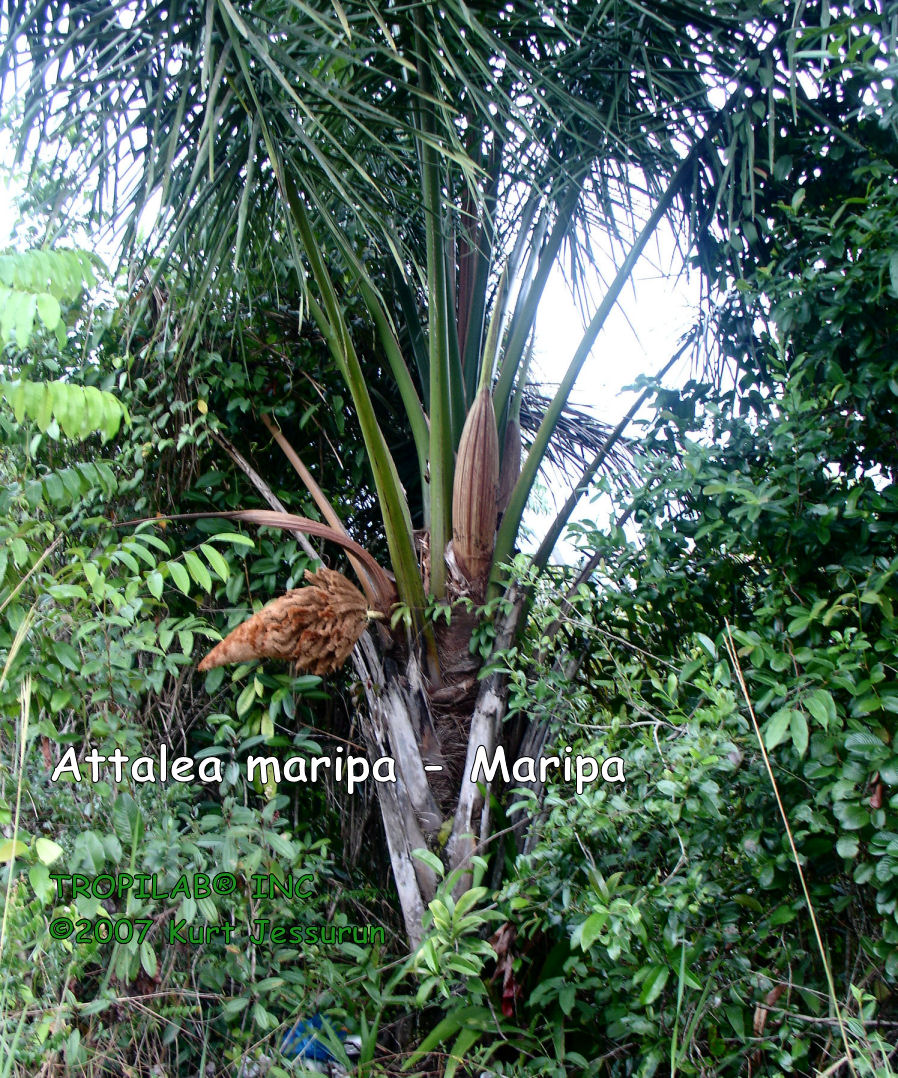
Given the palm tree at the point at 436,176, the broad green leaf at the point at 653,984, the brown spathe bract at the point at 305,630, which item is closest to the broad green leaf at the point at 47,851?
the brown spathe bract at the point at 305,630

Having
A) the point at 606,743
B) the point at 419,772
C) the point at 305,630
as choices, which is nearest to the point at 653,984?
the point at 606,743

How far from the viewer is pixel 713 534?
201cm

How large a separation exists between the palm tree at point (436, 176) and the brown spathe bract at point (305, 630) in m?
0.15

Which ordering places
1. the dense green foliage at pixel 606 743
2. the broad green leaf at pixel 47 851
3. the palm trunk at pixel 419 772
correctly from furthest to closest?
the palm trunk at pixel 419 772 → the dense green foliage at pixel 606 743 → the broad green leaf at pixel 47 851

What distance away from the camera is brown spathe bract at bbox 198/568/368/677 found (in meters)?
2.11

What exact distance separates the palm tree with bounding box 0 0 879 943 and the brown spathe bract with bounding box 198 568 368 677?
5.8 inches

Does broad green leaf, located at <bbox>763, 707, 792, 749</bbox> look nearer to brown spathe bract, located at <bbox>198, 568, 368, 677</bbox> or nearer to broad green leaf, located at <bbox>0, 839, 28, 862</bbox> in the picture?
brown spathe bract, located at <bbox>198, 568, 368, 677</bbox>

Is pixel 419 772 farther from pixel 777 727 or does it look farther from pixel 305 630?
pixel 777 727

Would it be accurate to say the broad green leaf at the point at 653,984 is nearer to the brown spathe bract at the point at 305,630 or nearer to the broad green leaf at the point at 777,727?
the broad green leaf at the point at 777,727

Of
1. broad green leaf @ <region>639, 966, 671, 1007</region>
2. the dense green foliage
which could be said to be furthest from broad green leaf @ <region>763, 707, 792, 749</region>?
broad green leaf @ <region>639, 966, 671, 1007</region>

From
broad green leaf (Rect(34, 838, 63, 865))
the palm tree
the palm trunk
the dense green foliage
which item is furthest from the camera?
the palm trunk

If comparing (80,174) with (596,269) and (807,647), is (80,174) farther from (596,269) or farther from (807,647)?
(807,647)

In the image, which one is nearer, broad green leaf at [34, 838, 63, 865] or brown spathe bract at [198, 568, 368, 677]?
broad green leaf at [34, 838, 63, 865]

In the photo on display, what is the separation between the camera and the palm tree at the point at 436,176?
6.54 feet
